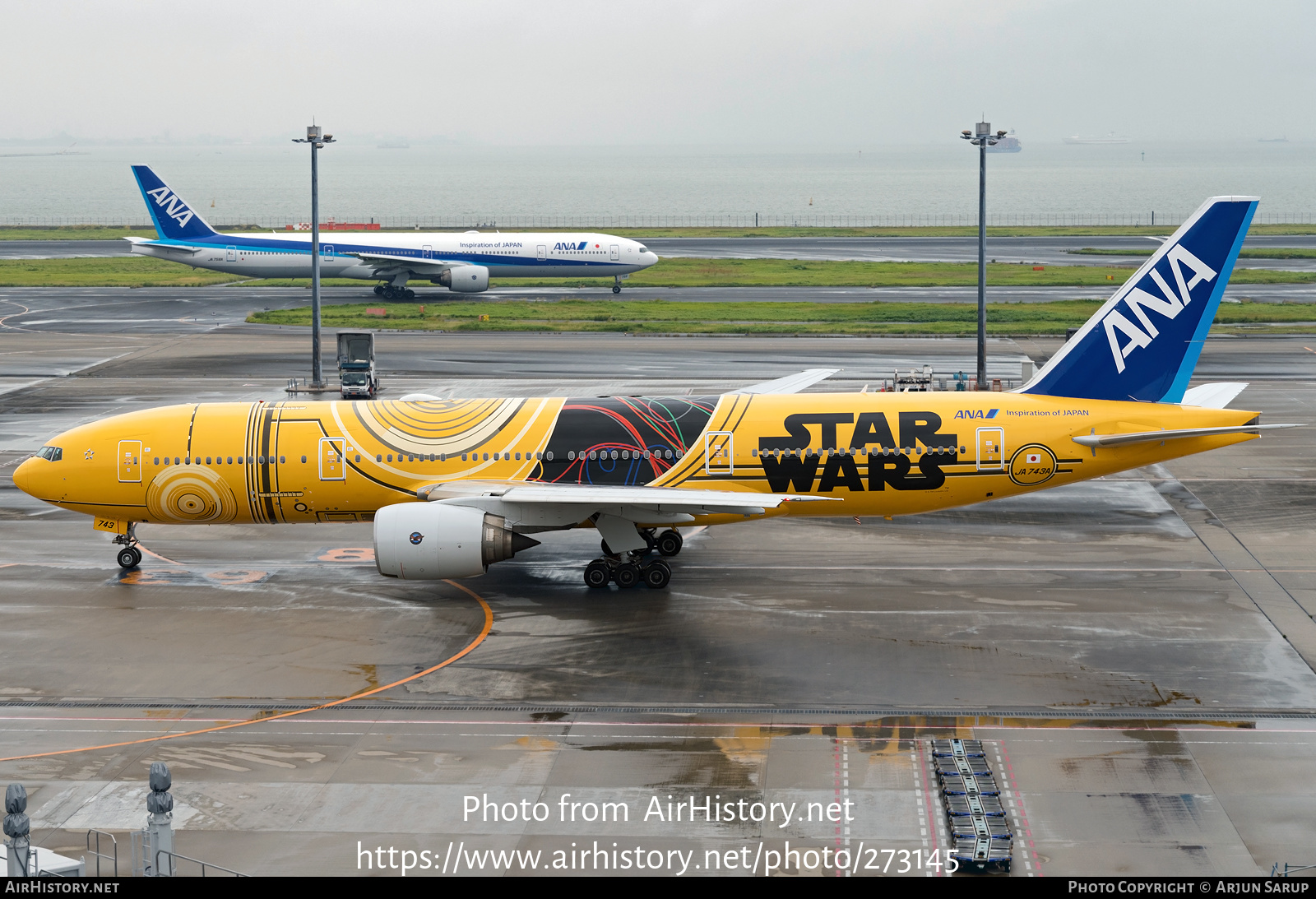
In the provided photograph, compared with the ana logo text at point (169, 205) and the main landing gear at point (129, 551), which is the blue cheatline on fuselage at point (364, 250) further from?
the main landing gear at point (129, 551)

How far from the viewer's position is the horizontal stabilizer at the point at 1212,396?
3134cm

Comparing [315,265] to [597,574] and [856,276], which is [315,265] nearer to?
[597,574]

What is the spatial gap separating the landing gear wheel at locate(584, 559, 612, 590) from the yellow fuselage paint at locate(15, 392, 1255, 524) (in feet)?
8.63

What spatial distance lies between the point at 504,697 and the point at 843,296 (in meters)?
69.2

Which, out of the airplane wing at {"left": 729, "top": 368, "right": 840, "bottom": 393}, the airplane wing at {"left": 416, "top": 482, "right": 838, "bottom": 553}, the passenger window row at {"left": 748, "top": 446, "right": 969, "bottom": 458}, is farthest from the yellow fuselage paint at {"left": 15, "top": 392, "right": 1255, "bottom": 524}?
the airplane wing at {"left": 729, "top": 368, "right": 840, "bottom": 393}

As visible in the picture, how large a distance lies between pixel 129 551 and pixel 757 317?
172 feet

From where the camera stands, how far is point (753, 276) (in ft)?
340

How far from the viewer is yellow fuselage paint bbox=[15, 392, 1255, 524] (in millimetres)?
30578

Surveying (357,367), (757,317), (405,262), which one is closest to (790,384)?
(357,367)

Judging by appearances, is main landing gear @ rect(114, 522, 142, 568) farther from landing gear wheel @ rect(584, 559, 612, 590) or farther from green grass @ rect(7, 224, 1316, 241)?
green grass @ rect(7, 224, 1316, 241)

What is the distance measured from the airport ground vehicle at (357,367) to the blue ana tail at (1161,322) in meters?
33.0

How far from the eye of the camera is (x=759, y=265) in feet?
364

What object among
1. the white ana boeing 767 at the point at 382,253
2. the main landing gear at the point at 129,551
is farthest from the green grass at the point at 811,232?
the main landing gear at the point at 129,551
